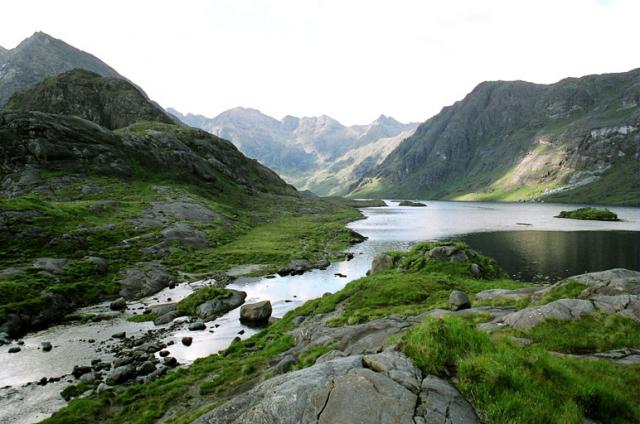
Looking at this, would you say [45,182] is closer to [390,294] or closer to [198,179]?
[198,179]

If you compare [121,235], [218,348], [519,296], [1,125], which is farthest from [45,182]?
[519,296]

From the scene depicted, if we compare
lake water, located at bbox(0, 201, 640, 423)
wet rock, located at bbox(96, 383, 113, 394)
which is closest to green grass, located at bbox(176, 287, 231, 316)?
lake water, located at bbox(0, 201, 640, 423)

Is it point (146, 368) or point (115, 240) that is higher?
point (115, 240)

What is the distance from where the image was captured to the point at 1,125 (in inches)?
4899

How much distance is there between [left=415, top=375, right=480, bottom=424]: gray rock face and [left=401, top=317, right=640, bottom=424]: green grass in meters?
0.33

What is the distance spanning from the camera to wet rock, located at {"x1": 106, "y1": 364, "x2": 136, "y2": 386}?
28297 millimetres

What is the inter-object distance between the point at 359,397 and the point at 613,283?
18619 mm

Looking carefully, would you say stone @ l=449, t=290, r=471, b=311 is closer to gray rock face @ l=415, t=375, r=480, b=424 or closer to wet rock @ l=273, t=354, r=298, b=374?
wet rock @ l=273, t=354, r=298, b=374

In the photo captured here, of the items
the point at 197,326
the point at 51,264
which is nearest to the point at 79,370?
the point at 197,326

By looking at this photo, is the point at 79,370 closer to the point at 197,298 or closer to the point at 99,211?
the point at 197,298

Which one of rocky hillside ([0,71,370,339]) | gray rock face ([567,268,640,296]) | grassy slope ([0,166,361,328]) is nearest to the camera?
gray rock face ([567,268,640,296])

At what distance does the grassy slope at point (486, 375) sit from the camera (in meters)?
9.66

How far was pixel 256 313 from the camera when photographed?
4538cm

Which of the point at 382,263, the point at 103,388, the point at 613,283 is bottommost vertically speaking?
the point at 103,388
